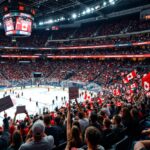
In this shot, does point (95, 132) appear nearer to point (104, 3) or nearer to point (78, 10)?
point (104, 3)

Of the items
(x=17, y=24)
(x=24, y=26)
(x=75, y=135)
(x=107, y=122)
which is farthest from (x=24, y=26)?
(x=75, y=135)

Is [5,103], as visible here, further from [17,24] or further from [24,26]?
[24,26]

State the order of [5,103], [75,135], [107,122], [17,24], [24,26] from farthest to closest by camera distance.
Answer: [24,26]
[17,24]
[5,103]
[107,122]
[75,135]

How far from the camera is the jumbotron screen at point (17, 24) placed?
72.5ft

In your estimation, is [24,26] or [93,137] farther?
[24,26]

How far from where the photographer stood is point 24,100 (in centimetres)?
3136

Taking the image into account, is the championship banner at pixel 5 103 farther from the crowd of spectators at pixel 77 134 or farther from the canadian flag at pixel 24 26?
the canadian flag at pixel 24 26

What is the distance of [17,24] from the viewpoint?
22.2 metres

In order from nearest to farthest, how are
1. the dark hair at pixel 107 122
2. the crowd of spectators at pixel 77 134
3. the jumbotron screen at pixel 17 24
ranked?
1. the crowd of spectators at pixel 77 134
2. the dark hair at pixel 107 122
3. the jumbotron screen at pixel 17 24

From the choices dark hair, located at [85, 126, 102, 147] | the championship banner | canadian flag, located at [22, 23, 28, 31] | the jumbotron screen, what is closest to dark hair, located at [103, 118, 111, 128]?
dark hair, located at [85, 126, 102, 147]

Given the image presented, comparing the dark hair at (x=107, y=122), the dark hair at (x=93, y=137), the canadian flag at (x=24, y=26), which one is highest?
the canadian flag at (x=24, y=26)

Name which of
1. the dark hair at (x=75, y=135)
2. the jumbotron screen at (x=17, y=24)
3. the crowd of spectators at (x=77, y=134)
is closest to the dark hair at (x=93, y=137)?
the crowd of spectators at (x=77, y=134)

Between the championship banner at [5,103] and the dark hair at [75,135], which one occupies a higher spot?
the championship banner at [5,103]

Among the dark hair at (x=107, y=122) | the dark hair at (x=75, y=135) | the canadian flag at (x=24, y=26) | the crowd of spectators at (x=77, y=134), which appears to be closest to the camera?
the crowd of spectators at (x=77, y=134)
